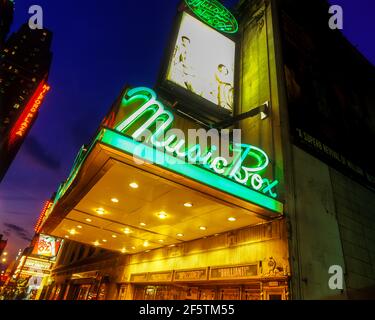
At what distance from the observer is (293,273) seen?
23.7 ft

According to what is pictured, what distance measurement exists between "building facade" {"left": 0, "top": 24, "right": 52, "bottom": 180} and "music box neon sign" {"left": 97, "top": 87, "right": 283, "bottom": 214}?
117377 millimetres

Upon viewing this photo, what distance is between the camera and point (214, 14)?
1511 centimetres

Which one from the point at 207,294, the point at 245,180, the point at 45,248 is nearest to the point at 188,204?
the point at 245,180

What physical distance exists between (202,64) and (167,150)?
7.18m

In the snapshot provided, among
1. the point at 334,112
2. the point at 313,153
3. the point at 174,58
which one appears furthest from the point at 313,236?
the point at 174,58

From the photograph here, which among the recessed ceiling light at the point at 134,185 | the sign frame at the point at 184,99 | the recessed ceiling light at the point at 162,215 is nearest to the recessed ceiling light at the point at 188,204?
the recessed ceiling light at the point at 162,215

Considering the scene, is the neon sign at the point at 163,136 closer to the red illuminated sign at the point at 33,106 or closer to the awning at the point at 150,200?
the awning at the point at 150,200

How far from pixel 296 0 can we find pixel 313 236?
50.2ft

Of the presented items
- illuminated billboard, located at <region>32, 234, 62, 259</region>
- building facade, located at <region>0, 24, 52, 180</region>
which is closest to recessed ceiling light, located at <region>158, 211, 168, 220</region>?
illuminated billboard, located at <region>32, 234, 62, 259</region>

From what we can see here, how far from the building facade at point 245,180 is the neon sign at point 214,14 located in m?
0.25

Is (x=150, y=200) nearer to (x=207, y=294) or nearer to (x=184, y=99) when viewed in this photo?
(x=184, y=99)

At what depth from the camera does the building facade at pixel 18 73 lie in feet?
381
